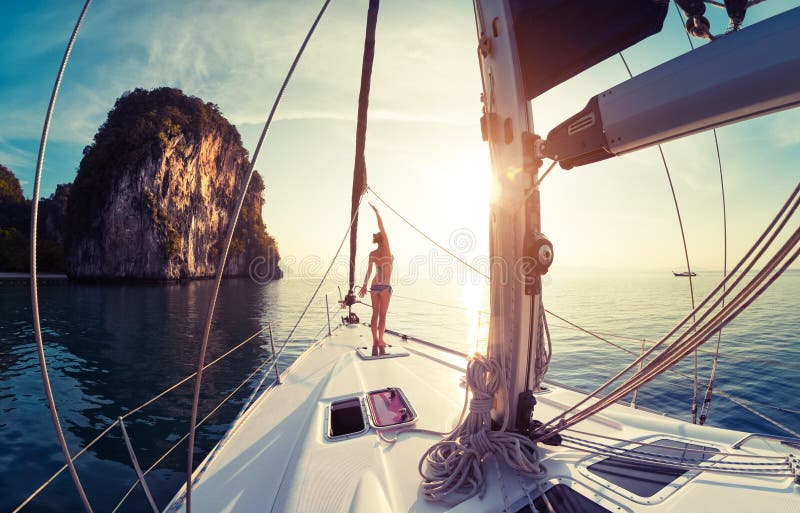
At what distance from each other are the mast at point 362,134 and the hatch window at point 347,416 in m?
2.81

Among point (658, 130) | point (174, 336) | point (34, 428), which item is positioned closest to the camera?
point (658, 130)

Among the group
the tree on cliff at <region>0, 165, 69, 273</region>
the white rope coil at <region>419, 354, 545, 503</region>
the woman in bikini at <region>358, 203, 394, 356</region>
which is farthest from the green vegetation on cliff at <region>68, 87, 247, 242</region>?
the white rope coil at <region>419, 354, 545, 503</region>

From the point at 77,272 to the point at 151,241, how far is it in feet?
30.3

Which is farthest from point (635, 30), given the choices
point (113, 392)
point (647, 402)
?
point (113, 392)

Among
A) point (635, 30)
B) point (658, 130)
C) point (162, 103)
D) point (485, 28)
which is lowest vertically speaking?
point (658, 130)

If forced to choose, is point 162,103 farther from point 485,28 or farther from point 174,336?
point 485,28

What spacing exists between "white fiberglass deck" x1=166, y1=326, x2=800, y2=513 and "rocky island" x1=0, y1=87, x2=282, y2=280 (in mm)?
33013

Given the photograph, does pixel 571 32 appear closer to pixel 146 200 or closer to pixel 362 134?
pixel 362 134

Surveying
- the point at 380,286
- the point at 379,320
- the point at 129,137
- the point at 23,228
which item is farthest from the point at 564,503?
the point at 23,228

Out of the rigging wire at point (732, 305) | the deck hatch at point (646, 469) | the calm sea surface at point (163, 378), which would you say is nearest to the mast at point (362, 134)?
the calm sea surface at point (163, 378)

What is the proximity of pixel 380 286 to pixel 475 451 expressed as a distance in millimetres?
2965

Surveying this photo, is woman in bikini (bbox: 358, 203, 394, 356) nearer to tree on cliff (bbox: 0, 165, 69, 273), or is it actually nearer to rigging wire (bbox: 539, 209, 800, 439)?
rigging wire (bbox: 539, 209, 800, 439)

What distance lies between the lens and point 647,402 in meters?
5.50

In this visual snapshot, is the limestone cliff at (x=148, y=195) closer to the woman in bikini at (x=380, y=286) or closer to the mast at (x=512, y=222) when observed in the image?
the woman in bikini at (x=380, y=286)
